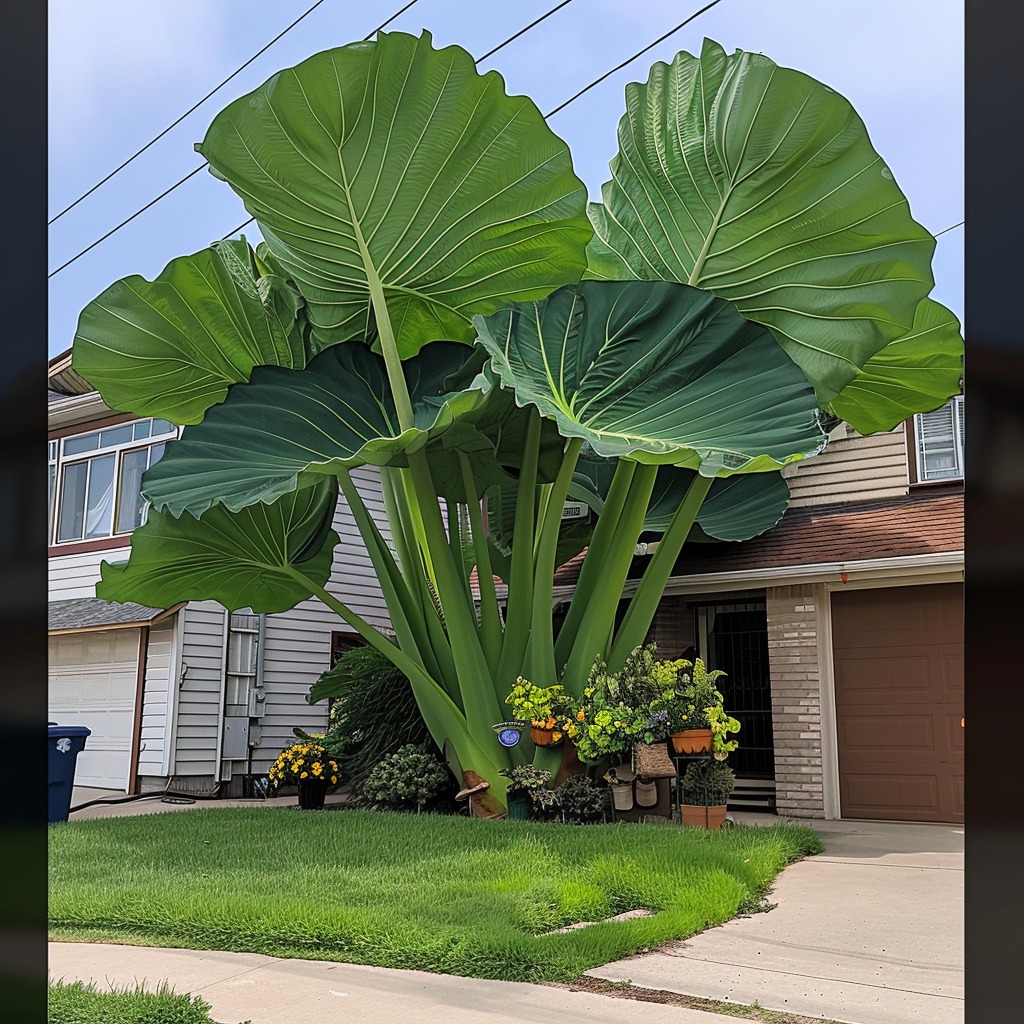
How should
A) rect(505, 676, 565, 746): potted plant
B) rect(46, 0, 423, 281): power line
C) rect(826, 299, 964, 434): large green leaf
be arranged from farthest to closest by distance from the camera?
rect(46, 0, 423, 281): power line
rect(826, 299, 964, 434): large green leaf
rect(505, 676, 565, 746): potted plant

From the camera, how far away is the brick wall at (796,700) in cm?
1121

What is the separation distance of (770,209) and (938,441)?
12.7ft

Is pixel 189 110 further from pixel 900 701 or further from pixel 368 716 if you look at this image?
pixel 900 701

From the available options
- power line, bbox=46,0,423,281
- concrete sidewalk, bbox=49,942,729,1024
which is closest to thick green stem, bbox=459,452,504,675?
power line, bbox=46,0,423,281

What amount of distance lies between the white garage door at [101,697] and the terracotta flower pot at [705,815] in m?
8.82

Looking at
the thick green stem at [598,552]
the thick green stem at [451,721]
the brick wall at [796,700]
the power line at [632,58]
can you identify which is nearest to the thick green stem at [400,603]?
the thick green stem at [451,721]

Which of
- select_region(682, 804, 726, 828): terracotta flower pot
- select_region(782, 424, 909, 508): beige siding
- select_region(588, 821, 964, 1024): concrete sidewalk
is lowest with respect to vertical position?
select_region(588, 821, 964, 1024): concrete sidewalk

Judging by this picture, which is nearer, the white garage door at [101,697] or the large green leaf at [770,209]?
the large green leaf at [770,209]

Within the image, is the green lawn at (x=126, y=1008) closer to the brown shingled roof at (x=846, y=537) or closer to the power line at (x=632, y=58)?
the brown shingled roof at (x=846, y=537)

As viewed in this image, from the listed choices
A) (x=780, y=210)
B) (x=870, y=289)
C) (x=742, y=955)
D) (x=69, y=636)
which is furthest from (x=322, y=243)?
(x=69, y=636)

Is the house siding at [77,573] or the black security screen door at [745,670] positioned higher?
the house siding at [77,573]

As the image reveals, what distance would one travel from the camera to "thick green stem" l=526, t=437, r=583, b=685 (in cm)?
1035

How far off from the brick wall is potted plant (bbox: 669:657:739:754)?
1957 millimetres

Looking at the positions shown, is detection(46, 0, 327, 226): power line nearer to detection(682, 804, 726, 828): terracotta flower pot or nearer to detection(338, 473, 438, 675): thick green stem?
detection(338, 473, 438, 675): thick green stem
